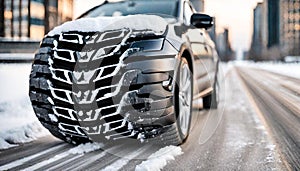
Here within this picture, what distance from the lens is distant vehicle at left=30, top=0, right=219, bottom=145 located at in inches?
115

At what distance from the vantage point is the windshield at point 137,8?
15.4ft

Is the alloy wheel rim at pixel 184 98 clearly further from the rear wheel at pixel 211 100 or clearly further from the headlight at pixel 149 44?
the rear wheel at pixel 211 100

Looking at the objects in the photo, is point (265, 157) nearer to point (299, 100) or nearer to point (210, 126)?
point (210, 126)

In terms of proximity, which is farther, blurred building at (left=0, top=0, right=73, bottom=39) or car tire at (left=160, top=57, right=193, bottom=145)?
blurred building at (left=0, top=0, right=73, bottom=39)

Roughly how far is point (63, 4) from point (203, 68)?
→ 51.0 m

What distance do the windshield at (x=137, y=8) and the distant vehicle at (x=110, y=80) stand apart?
1.33 metres

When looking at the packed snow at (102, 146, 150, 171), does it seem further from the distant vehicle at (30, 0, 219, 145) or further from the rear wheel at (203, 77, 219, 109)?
the rear wheel at (203, 77, 219, 109)

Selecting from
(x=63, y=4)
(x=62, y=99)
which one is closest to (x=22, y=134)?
(x=62, y=99)

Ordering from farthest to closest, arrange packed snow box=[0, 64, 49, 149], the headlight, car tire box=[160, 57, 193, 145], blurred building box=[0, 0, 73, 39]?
1. blurred building box=[0, 0, 73, 39]
2. packed snow box=[0, 64, 49, 149]
3. car tire box=[160, 57, 193, 145]
4. the headlight

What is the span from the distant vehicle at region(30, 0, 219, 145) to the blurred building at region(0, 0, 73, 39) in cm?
4419

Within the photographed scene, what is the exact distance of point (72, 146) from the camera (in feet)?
12.2

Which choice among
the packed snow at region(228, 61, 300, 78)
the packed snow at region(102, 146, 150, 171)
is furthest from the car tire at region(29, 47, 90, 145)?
the packed snow at region(228, 61, 300, 78)

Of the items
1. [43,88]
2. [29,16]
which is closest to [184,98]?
[43,88]

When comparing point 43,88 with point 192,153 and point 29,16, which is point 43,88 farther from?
point 29,16
